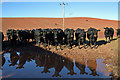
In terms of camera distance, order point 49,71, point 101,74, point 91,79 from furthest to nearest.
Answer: point 49,71, point 101,74, point 91,79

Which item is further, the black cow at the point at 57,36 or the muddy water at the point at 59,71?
the black cow at the point at 57,36

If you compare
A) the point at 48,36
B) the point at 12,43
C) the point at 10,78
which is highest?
the point at 48,36

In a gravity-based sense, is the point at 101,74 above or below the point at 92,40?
below

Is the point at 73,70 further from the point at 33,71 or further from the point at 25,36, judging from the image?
the point at 25,36

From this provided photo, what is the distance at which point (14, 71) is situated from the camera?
6.57m

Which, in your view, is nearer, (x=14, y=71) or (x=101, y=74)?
(x=101, y=74)

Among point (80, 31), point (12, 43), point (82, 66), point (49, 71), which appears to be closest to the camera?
point (49, 71)

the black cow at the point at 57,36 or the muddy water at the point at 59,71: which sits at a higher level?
the black cow at the point at 57,36

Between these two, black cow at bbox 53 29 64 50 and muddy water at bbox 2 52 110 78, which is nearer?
muddy water at bbox 2 52 110 78

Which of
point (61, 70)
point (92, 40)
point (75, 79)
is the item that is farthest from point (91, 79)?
point (92, 40)

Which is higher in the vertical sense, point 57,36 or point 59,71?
point 57,36

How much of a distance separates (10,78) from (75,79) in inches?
130

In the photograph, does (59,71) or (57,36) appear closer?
(59,71)

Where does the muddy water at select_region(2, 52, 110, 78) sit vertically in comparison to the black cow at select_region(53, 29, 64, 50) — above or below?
below
